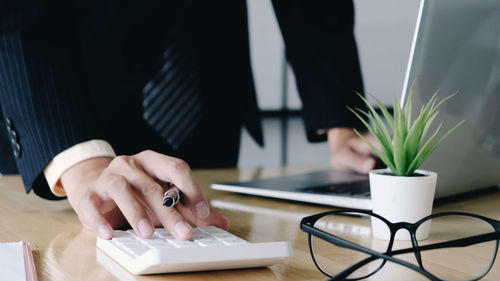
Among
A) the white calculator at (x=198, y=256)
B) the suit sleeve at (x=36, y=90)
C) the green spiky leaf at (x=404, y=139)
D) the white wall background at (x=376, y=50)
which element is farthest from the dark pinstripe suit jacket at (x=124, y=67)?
the white wall background at (x=376, y=50)

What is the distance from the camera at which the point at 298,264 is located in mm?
543

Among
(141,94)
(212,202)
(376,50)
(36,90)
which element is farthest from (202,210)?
(376,50)

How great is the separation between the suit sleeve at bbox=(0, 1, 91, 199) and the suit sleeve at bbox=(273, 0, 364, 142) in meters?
0.68

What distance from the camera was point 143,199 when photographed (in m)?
0.65

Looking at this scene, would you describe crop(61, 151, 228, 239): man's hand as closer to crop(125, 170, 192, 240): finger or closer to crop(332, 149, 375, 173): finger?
crop(125, 170, 192, 240): finger

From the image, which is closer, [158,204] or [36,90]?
[158,204]

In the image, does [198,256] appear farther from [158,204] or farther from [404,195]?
[404,195]

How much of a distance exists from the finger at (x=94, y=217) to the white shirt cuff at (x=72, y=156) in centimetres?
13

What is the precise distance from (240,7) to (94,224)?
1179 millimetres

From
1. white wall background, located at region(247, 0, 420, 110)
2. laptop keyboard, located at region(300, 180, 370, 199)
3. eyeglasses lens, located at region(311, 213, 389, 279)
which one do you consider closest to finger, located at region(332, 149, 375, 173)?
Answer: laptop keyboard, located at region(300, 180, 370, 199)

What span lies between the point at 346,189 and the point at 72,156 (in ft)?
1.45

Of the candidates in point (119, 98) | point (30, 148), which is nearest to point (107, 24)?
point (119, 98)

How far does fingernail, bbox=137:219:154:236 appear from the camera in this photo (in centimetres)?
59

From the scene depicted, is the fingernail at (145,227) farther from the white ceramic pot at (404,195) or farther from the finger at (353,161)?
the finger at (353,161)
